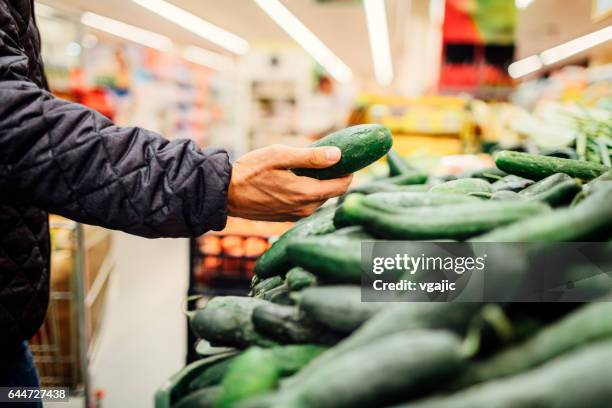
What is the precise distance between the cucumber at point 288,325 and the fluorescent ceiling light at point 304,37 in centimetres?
Result: 754

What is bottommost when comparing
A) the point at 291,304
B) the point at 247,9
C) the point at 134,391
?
the point at 134,391

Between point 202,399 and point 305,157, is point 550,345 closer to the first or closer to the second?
point 202,399

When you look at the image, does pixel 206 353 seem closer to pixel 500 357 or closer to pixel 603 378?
pixel 500 357

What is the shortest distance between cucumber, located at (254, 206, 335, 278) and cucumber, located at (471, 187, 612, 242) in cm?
36

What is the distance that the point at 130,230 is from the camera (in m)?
1.00

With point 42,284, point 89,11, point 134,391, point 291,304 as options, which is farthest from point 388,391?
point 89,11

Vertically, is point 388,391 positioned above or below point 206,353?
above

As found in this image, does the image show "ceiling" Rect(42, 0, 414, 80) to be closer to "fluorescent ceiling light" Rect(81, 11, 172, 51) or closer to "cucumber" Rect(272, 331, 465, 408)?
"fluorescent ceiling light" Rect(81, 11, 172, 51)

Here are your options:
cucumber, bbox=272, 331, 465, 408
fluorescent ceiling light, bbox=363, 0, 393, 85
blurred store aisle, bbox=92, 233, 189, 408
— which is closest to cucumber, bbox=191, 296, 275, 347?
cucumber, bbox=272, 331, 465, 408

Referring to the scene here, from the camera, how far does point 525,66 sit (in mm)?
10828

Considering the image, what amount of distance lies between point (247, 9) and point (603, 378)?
8.90m

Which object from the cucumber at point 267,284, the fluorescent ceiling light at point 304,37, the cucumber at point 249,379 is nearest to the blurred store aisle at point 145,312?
the cucumber at point 267,284

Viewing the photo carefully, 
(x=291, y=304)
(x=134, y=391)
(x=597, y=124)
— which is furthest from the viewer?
(x=134, y=391)

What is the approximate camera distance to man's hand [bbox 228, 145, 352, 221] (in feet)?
3.53
